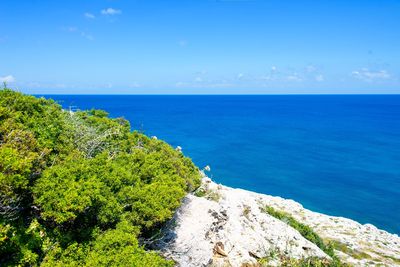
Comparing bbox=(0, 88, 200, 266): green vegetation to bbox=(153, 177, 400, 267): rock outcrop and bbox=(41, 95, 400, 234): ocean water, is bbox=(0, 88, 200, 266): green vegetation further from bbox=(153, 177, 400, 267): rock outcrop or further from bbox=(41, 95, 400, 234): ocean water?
bbox=(41, 95, 400, 234): ocean water

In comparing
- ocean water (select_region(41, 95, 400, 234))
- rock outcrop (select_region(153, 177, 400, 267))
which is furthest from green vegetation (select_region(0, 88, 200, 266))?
ocean water (select_region(41, 95, 400, 234))

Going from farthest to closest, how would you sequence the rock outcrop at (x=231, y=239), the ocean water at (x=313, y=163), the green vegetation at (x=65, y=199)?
the ocean water at (x=313, y=163) < the rock outcrop at (x=231, y=239) < the green vegetation at (x=65, y=199)

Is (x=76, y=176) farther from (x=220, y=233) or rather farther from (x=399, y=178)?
(x=399, y=178)

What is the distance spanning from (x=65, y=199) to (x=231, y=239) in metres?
8.59

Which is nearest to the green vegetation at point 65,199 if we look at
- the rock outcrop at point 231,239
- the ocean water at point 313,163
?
the rock outcrop at point 231,239

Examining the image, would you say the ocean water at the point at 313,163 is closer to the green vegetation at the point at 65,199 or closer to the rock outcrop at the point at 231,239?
the rock outcrop at the point at 231,239

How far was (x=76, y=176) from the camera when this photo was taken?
9.76 meters

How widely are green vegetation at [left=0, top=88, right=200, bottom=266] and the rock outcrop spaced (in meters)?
1.41

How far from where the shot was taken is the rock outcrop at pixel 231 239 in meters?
12.4

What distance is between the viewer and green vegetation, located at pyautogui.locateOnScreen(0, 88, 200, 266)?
27.2 feet

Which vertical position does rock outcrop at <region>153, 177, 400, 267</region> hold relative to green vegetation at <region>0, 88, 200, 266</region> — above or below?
below

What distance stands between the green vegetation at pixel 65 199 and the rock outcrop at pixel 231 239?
55.6 inches

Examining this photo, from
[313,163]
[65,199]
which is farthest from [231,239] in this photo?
[313,163]

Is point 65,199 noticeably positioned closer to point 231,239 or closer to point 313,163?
point 231,239
